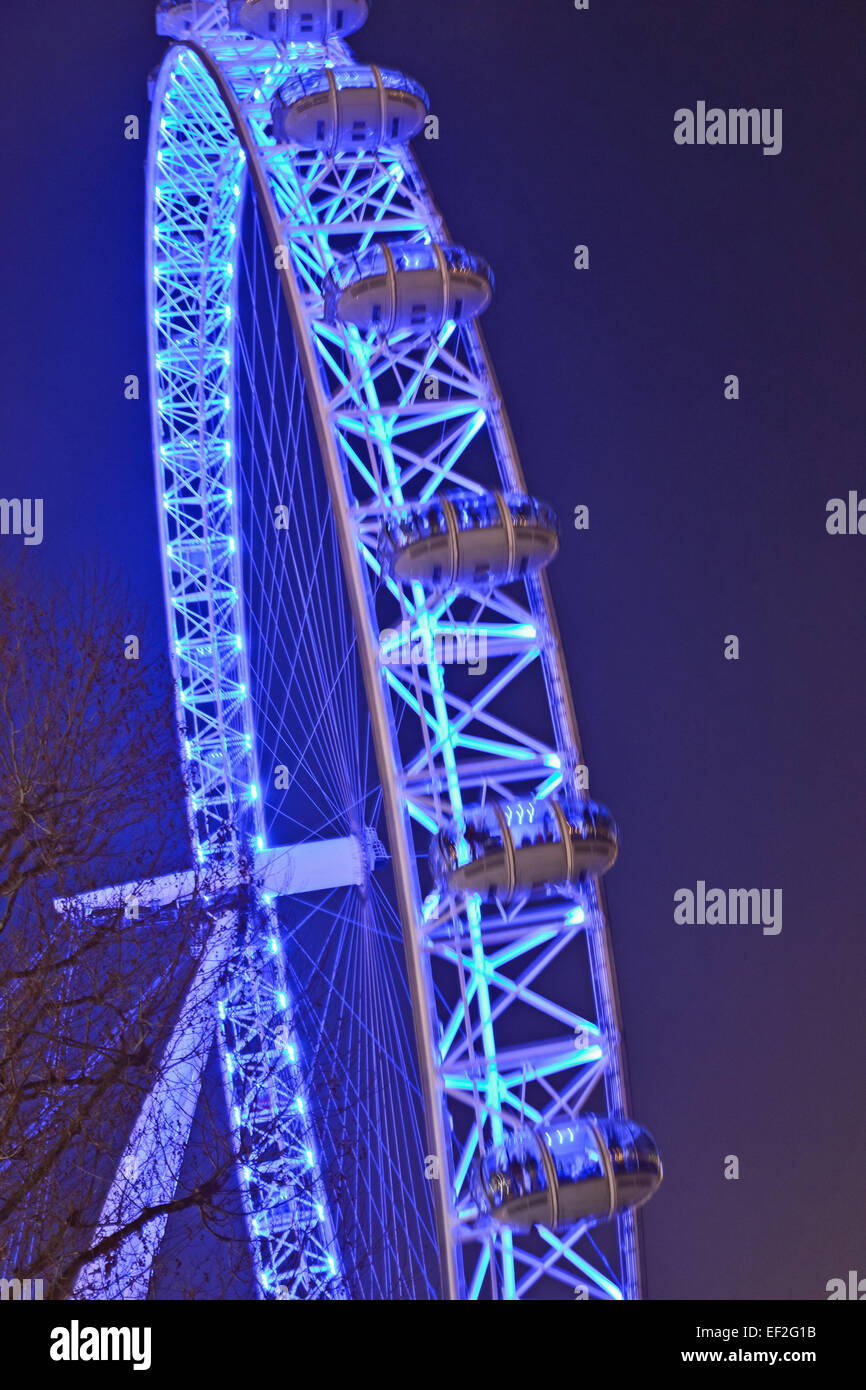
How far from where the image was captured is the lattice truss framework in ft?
32.3

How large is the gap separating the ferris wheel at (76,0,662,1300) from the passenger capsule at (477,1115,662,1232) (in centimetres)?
2

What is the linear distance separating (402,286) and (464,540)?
1.92m

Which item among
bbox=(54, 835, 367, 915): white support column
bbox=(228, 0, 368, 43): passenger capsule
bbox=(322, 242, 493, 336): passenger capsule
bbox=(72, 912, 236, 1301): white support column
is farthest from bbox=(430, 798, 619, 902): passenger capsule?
bbox=(228, 0, 368, 43): passenger capsule

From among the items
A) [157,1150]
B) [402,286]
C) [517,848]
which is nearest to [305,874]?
[157,1150]

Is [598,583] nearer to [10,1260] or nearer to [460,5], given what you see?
[460,5]

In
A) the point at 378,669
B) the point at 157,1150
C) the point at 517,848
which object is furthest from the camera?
the point at 157,1150

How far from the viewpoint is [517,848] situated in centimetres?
929

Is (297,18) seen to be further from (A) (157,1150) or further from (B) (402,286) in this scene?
(A) (157,1150)

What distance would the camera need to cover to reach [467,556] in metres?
9.43

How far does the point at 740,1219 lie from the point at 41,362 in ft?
46.1

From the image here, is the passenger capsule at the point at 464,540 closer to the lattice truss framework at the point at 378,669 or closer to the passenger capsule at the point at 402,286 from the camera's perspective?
the lattice truss framework at the point at 378,669
